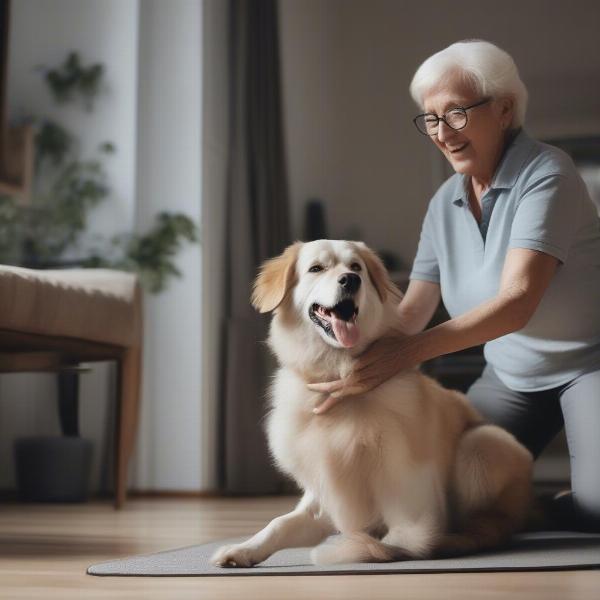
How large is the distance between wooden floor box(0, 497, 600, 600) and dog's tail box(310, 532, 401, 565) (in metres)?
0.12

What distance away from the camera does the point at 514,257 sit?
180 cm

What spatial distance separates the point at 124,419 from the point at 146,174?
46.1 inches

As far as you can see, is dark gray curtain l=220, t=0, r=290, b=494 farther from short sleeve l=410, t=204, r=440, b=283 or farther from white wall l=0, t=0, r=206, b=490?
short sleeve l=410, t=204, r=440, b=283

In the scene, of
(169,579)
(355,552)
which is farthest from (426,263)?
(169,579)

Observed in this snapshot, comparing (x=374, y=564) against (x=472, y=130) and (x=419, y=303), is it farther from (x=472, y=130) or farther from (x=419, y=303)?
(x=472, y=130)

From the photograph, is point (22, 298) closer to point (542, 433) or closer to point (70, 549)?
point (70, 549)

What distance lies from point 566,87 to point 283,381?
4076 millimetres

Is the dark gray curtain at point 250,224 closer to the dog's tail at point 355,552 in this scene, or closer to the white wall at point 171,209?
the white wall at point 171,209

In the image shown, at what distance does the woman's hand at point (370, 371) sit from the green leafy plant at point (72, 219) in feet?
7.03

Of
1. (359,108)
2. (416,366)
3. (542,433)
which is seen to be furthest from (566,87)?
(416,366)

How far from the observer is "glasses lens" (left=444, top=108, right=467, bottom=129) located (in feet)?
6.32

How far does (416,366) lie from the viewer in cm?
175

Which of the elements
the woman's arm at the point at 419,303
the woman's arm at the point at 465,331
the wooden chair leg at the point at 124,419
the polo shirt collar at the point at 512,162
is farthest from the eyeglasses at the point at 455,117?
the wooden chair leg at the point at 124,419

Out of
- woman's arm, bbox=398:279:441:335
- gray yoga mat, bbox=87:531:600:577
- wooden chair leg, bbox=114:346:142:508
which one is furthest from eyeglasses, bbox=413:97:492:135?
wooden chair leg, bbox=114:346:142:508
